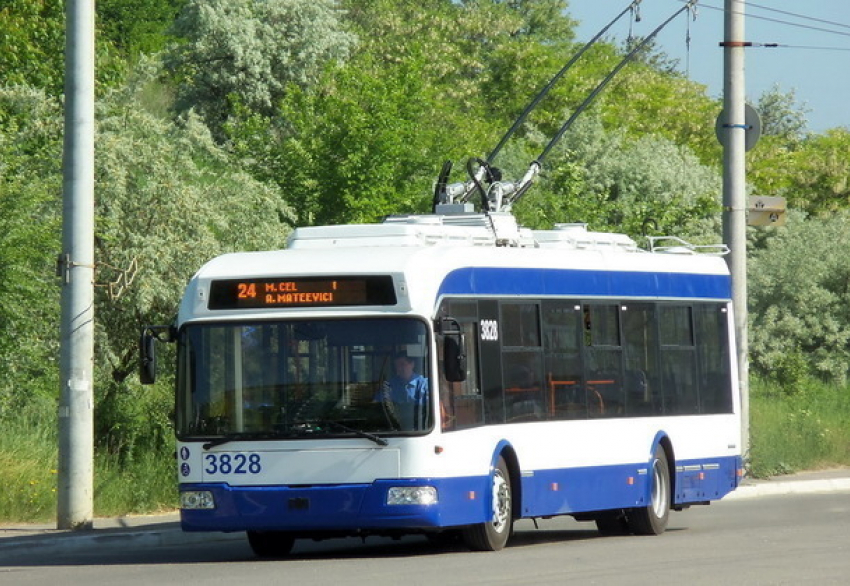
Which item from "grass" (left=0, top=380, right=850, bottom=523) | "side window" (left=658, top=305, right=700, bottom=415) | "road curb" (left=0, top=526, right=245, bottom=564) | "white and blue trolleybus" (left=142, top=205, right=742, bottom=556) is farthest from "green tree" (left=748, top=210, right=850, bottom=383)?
"road curb" (left=0, top=526, right=245, bottom=564)

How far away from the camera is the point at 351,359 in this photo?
14.6m

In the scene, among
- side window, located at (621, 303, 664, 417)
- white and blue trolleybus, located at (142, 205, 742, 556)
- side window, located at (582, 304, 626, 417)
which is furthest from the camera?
side window, located at (621, 303, 664, 417)

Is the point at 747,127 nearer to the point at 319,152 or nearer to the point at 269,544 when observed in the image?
the point at 269,544

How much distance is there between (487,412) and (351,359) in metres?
1.45

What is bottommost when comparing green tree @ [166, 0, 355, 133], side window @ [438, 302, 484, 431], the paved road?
the paved road

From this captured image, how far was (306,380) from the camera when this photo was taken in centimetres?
1466

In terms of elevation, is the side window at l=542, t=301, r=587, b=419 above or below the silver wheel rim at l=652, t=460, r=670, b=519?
above

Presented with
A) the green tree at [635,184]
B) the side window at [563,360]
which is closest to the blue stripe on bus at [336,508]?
the side window at [563,360]

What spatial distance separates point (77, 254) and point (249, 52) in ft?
120

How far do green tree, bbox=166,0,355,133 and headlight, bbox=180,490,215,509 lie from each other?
129 ft

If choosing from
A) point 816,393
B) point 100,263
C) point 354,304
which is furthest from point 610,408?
point 816,393

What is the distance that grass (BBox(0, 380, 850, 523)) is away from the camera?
61.9 feet

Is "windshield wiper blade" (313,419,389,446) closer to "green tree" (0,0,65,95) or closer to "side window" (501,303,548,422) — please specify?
"side window" (501,303,548,422)

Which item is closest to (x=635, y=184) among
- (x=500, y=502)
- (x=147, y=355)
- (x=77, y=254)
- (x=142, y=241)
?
(x=142, y=241)
